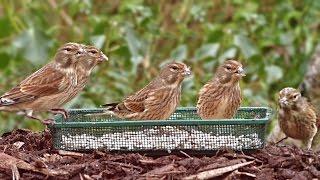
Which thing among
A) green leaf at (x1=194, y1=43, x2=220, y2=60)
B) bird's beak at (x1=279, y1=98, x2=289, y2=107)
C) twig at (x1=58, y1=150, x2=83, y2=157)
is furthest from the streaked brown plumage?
twig at (x1=58, y1=150, x2=83, y2=157)

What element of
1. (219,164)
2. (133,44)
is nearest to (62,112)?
(219,164)

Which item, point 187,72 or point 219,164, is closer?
point 219,164

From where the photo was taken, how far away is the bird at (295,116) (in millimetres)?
9836

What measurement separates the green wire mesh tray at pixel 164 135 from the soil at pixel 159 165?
0.07m

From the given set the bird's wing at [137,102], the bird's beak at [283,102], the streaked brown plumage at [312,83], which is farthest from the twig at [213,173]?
the streaked brown plumage at [312,83]

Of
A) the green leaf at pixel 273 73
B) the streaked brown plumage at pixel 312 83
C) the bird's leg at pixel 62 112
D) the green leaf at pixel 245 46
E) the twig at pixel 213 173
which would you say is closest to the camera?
the twig at pixel 213 173

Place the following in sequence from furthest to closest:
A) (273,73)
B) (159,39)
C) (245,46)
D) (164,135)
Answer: (159,39), (273,73), (245,46), (164,135)

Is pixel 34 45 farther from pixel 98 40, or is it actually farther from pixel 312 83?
pixel 312 83

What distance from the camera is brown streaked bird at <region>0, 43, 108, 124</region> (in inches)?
384

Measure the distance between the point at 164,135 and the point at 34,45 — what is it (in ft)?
14.5

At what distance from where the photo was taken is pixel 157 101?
952 centimetres

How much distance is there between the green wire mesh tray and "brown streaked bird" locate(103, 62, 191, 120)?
789 mm

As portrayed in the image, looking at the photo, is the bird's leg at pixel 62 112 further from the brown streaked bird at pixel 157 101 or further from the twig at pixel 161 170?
the twig at pixel 161 170

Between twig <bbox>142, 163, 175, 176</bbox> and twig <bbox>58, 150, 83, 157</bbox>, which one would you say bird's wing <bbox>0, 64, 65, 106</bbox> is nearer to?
twig <bbox>58, 150, 83, 157</bbox>
